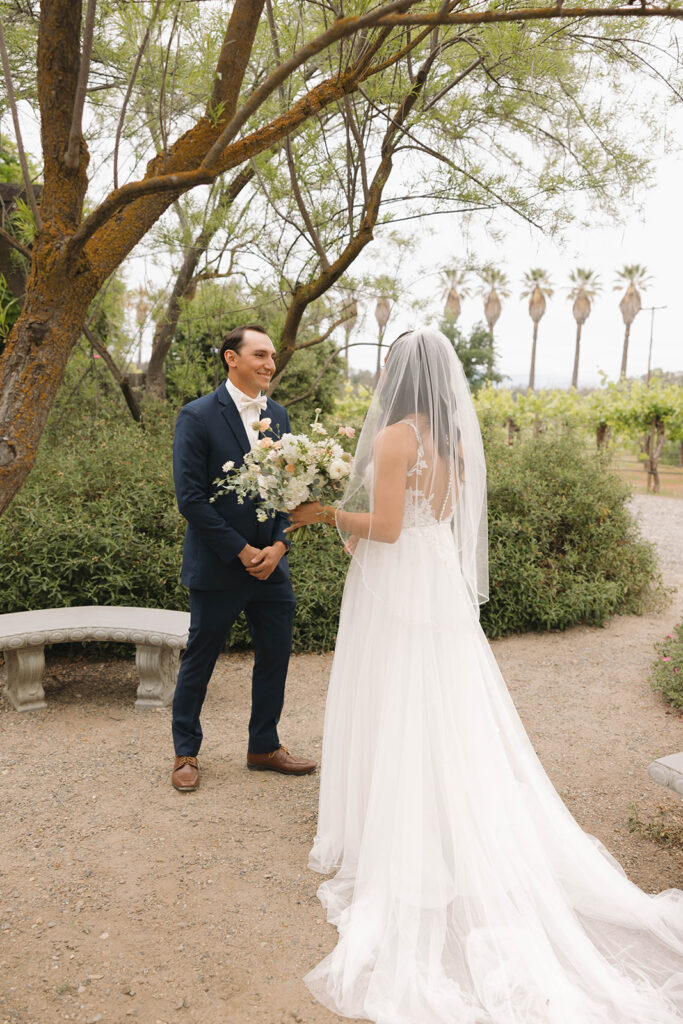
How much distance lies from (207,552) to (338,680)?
93 cm

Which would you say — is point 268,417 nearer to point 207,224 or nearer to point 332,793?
point 332,793

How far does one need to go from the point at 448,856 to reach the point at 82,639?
9.42ft

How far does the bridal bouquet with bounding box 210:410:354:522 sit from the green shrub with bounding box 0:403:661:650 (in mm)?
2700

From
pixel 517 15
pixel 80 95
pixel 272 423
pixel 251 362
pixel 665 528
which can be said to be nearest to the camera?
pixel 517 15

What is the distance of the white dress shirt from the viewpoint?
12.4 feet

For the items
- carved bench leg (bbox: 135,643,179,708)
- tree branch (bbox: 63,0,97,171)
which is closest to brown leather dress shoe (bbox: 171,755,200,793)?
carved bench leg (bbox: 135,643,179,708)

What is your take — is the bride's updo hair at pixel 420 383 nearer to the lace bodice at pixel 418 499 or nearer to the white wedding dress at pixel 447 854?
the lace bodice at pixel 418 499

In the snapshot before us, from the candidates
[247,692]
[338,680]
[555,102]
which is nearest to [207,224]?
[555,102]

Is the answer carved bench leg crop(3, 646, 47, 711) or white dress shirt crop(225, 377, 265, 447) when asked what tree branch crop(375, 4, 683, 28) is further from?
carved bench leg crop(3, 646, 47, 711)

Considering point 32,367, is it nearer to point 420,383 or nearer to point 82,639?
point 420,383

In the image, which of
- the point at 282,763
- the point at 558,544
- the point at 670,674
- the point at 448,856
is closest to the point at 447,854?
the point at 448,856

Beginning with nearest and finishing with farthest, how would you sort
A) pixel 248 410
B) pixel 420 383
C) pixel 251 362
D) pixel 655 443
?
1. pixel 420 383
2. pixel 251 362
3. pixel 248 410
4. pixel 655 443

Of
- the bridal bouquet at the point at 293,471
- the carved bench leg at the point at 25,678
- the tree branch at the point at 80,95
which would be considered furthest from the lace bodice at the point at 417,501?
the carved bench leg at the point at 25,678

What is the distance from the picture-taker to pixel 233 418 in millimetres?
3773
